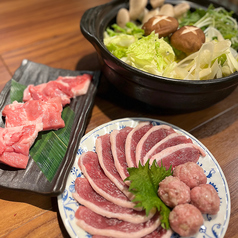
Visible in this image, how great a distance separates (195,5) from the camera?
2.88 metres

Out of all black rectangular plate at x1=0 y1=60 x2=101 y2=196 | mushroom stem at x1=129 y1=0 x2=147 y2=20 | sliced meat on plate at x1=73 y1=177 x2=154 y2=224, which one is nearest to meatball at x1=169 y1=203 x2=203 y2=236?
sliced meat on plate at x1=73 y1=177 x2=154 y2=224

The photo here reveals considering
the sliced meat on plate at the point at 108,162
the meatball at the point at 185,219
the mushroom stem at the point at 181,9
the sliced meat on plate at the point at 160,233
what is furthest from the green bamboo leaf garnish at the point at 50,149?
the mushroom stem at the point at 181,9

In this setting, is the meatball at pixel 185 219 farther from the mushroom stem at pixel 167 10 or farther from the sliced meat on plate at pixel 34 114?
the mushroom stem at pixel 167 10

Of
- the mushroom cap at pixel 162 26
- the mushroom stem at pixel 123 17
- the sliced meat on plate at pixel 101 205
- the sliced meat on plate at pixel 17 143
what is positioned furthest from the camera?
the mushroom stem at pixel 123 17

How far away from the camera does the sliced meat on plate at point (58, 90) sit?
90.1 inches

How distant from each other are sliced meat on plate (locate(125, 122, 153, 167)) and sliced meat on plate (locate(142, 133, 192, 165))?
117mm

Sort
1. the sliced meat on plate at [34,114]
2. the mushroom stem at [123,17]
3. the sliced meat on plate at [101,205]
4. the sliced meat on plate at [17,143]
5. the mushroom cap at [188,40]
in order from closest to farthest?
the sliced meat on plate at [101,205] → the sliced meat on plate at [17,143] → the sliced meat on plate at [34,114] → the mushroom cap at [188,40] → the mushroom stem at [123,17]

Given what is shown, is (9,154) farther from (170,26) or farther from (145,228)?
(170,26)

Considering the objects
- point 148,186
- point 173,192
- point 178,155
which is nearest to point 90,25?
point 178,155

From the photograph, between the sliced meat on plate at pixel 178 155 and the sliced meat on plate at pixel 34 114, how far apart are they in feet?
3.02

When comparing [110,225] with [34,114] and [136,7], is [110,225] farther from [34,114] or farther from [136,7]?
[136,7]

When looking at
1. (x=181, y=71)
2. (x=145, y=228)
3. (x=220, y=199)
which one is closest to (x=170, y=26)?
(x=181, y=71)

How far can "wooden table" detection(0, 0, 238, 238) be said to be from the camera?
5.52 ft

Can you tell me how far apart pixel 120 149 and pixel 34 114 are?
855 mm
